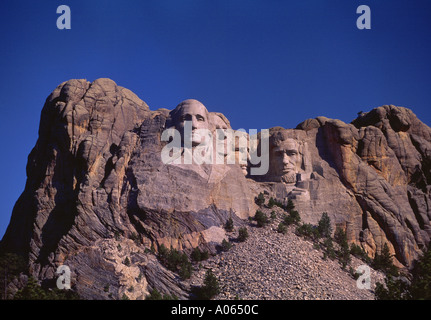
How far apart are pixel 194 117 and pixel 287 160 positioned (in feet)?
36.0

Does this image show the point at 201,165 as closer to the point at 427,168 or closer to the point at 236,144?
the point at 236,144

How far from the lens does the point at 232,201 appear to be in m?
45.6

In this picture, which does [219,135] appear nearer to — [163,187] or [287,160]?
[287,160]

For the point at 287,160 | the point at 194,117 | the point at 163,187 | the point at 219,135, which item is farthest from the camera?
the point at 287,160

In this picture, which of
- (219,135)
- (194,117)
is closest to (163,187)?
(194,117)

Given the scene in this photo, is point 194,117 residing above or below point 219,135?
above

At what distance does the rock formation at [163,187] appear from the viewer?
→ 39.2 meters

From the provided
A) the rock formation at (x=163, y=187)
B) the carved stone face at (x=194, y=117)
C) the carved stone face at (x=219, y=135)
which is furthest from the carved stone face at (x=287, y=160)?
the carved stone face at (x=194, y=117)

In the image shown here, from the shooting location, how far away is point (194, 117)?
45656mm

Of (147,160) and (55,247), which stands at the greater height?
(147,160)
